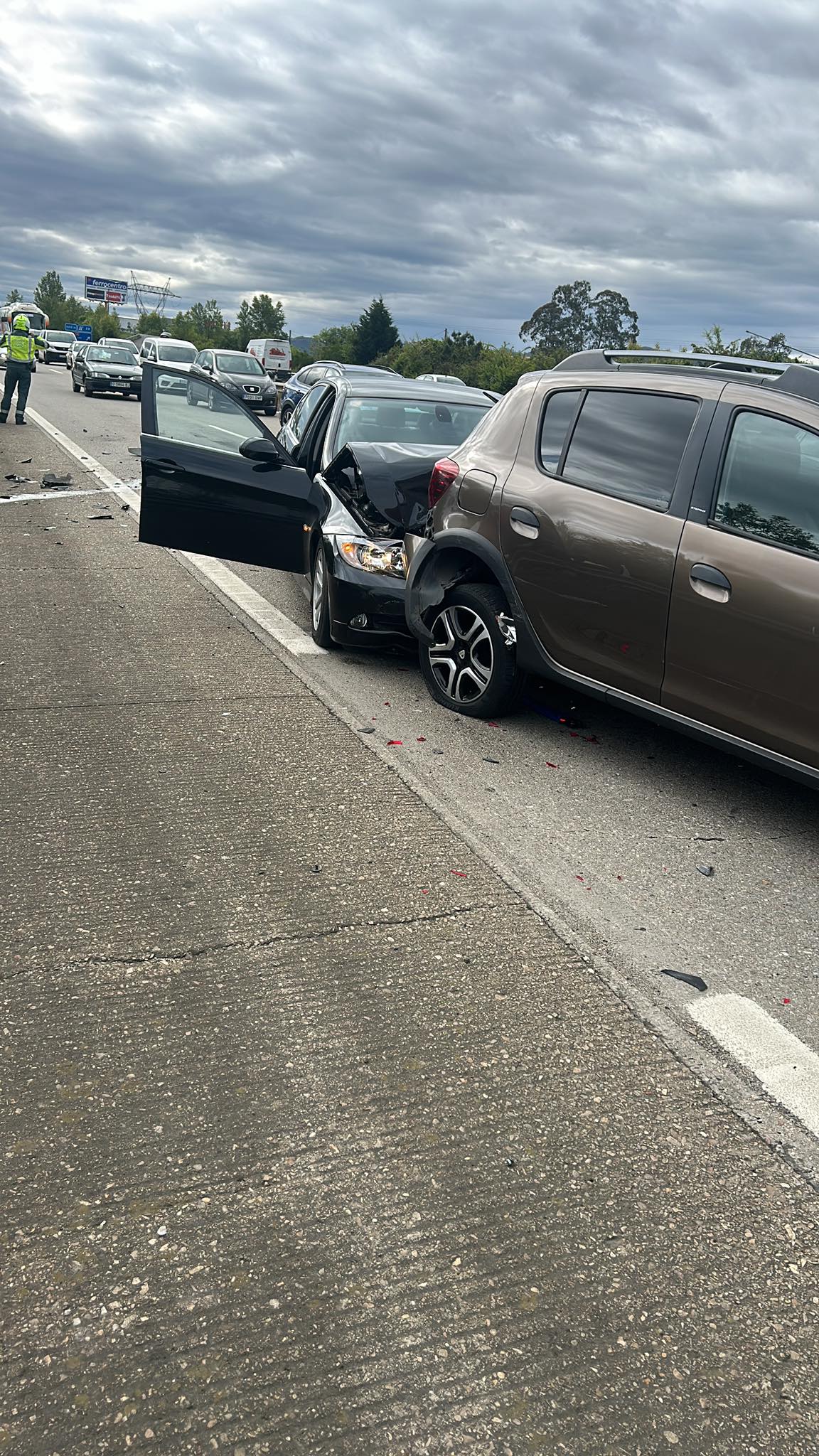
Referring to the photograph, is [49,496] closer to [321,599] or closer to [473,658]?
[321,599]

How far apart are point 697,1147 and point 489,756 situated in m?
2.98

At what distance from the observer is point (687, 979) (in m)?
3.74

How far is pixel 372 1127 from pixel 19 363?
1968cm

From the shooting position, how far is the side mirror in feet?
25.5

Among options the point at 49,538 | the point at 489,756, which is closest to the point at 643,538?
the point at 489,756

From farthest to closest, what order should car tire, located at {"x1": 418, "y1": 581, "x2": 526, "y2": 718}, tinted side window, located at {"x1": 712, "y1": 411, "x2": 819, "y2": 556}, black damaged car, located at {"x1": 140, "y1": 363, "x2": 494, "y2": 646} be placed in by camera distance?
A: black damaged car, located at {"x1": 140, "y1": 363, "x2": 494, "y2": 646} → car tire, located at {"x1": 418, "y1": 581, "x2": 526, "y2": 718} → tinted side window, located at {"x1": 712, "y1": 411, "x2": 819, "y2": 556}

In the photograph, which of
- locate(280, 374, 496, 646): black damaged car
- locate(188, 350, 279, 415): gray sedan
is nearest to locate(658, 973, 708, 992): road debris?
locate(280, 374, 496, 646): black damaged car

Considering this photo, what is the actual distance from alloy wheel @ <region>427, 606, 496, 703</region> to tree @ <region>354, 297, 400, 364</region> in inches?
4149

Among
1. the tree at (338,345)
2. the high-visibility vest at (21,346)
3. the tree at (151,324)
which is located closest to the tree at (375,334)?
the tree at (338,345)

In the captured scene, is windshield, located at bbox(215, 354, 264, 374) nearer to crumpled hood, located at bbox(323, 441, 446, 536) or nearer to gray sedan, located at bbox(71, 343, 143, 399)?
gray sedan, located at bbox(71, 343, 143, 399)

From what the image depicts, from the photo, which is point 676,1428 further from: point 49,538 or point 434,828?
point 49,538

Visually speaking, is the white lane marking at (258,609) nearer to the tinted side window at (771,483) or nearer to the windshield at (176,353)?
Result: the tinted side window at (771,483)

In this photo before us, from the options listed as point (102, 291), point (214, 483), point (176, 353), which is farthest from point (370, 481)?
point (102, 291)

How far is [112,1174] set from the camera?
8.91ft
